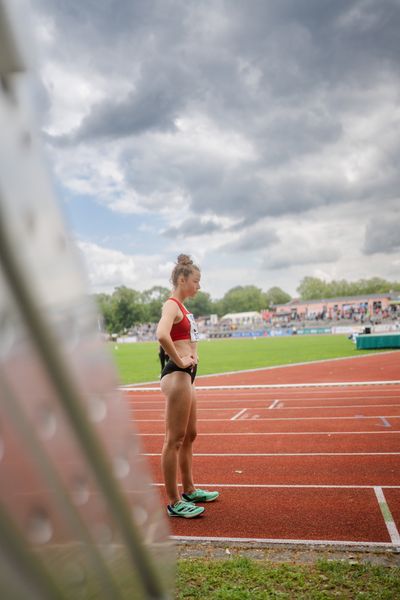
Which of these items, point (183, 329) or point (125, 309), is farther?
point (125, 309)

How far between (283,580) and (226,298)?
140243 mm

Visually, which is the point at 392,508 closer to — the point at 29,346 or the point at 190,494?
the point at 190,494

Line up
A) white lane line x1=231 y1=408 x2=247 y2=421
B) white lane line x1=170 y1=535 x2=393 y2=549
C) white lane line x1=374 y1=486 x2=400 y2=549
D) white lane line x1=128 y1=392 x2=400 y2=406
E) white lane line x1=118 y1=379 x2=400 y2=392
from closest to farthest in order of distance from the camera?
white lane line x1=170 y1=535 x2=393 y2=549, white lane line x1=374 y1=486 x2=400 y2=549, white lane line x1=231 y1=408 x2=247 y2=421, white lane line x1=128 y1=392 x2=400 y2=406, white lane line x1=118 y1=379 x2=400 y2=392

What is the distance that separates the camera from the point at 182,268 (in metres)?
4.28

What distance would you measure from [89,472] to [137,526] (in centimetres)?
9

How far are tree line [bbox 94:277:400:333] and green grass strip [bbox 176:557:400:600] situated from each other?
10642 centimetres

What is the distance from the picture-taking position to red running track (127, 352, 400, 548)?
414 cm

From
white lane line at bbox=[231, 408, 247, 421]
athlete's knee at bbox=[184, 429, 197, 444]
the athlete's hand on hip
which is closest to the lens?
the athlete's hand on hip

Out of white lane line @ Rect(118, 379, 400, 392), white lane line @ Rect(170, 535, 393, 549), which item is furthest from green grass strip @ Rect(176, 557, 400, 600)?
white lane line @ Rect(118, 379, 400, 392)

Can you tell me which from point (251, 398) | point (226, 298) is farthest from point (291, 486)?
point (226, 298)

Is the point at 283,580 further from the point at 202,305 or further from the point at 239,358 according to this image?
the point at 202,305

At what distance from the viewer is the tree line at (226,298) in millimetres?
112188

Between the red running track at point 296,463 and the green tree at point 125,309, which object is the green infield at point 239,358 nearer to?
the red running track at point 296,463

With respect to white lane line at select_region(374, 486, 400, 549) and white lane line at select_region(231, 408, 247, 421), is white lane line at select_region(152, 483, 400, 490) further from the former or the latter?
white lane line at select_region(231, 408, 247, 421)
